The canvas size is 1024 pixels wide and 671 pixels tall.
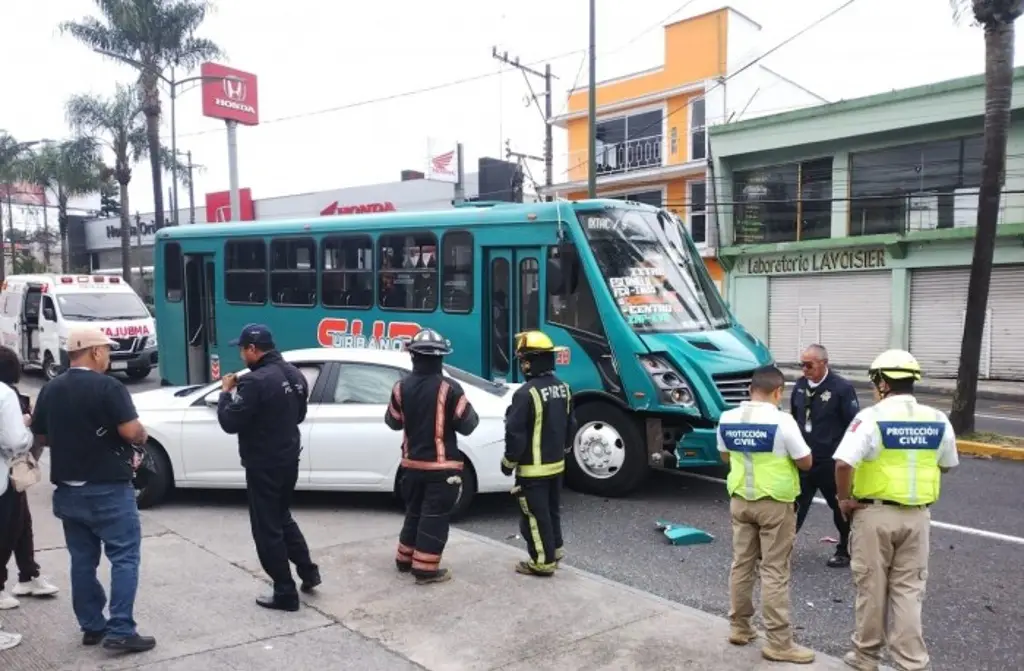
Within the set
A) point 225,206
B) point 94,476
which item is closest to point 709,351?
point 94,476

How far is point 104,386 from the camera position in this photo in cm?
413

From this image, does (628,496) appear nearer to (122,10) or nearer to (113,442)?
(113,442)

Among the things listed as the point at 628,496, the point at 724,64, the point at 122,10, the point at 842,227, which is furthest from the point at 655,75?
the point at 628,496

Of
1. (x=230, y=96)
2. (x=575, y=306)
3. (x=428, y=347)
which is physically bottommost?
(x=428, y=347)

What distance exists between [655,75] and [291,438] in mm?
25823

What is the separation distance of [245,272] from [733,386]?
731 cm

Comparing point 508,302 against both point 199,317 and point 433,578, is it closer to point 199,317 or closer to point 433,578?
point 433,578

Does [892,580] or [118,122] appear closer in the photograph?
[892,580]

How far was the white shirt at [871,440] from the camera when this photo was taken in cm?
392

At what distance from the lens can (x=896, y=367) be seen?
3.98 metres

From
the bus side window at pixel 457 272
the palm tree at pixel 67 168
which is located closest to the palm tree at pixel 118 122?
the palm tree at pixel 67 168

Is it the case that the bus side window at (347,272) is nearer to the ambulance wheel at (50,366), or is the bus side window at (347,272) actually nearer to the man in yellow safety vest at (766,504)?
the man in yellow safety vest at (766,504)

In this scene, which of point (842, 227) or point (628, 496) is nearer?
point (628, 496)

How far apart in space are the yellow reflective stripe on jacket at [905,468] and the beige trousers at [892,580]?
0.23ft
